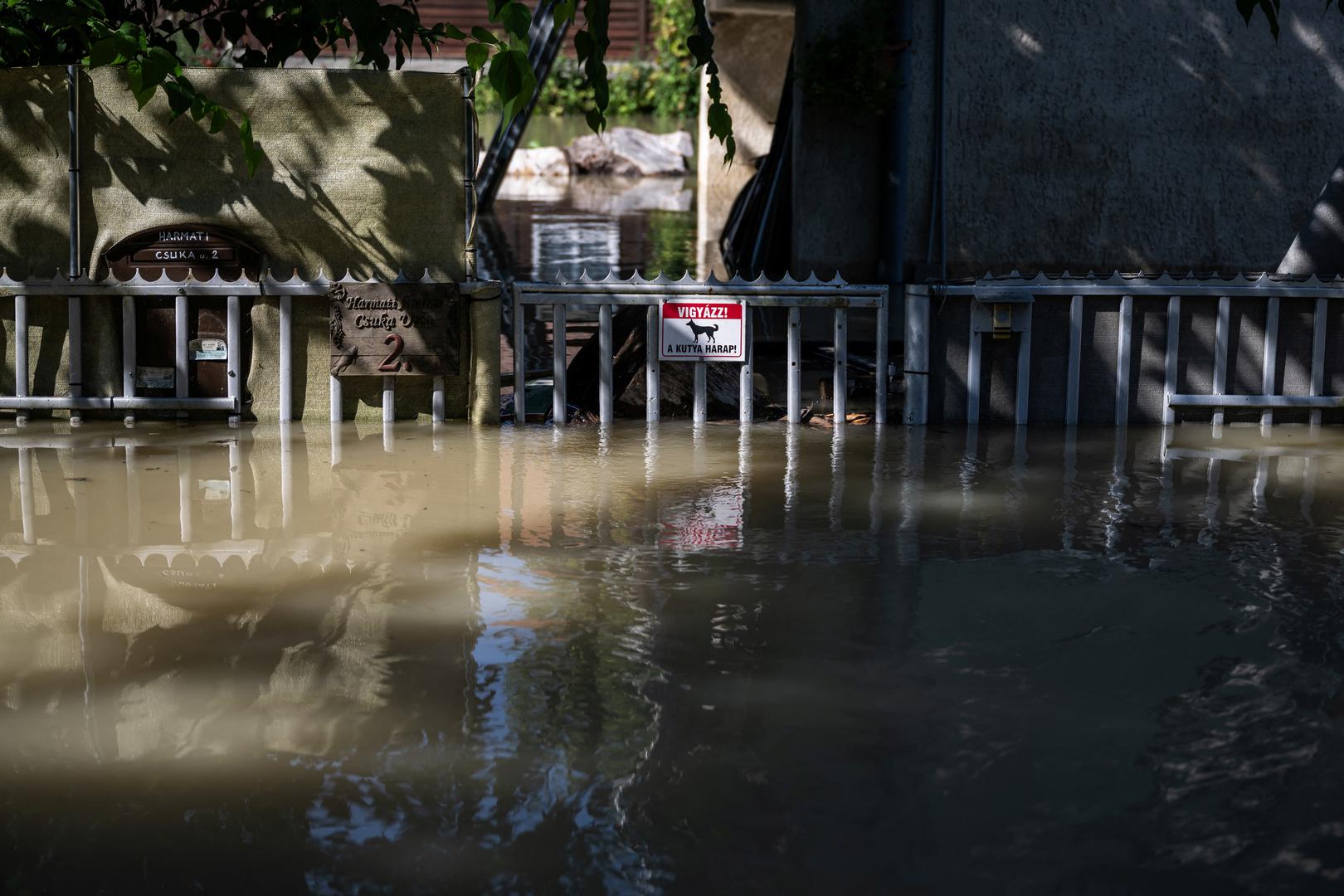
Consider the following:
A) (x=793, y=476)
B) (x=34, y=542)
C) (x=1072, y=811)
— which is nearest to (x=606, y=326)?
(x=793, y=476)

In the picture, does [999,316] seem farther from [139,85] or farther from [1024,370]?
[139,85]

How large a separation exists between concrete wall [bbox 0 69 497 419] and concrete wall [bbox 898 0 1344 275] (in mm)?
3679

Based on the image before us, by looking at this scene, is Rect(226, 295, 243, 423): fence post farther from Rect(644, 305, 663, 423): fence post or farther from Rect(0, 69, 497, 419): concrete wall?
Rect(644, 305, 663, 423): fence post

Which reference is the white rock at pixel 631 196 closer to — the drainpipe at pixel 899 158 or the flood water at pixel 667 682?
the drainpipe at pixel 899 158

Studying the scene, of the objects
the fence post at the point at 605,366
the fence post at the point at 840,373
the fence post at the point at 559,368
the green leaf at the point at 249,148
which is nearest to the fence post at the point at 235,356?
the green leaf at the point at 249,148

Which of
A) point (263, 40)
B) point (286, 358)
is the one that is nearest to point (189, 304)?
point (286, 358)

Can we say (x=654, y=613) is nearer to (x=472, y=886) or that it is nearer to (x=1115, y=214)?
(x=472, y=886)

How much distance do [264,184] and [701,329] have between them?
253 centimetres

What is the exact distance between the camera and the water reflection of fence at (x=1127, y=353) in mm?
8273

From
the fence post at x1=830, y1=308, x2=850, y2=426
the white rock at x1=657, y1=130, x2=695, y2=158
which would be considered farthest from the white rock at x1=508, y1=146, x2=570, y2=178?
the fence post at x1=830, y1=308, x2=850, y2=426

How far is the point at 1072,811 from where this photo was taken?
3.17 m

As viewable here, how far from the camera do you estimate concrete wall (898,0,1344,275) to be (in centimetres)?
1011

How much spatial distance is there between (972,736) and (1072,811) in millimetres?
432

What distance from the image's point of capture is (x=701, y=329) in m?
8.23
